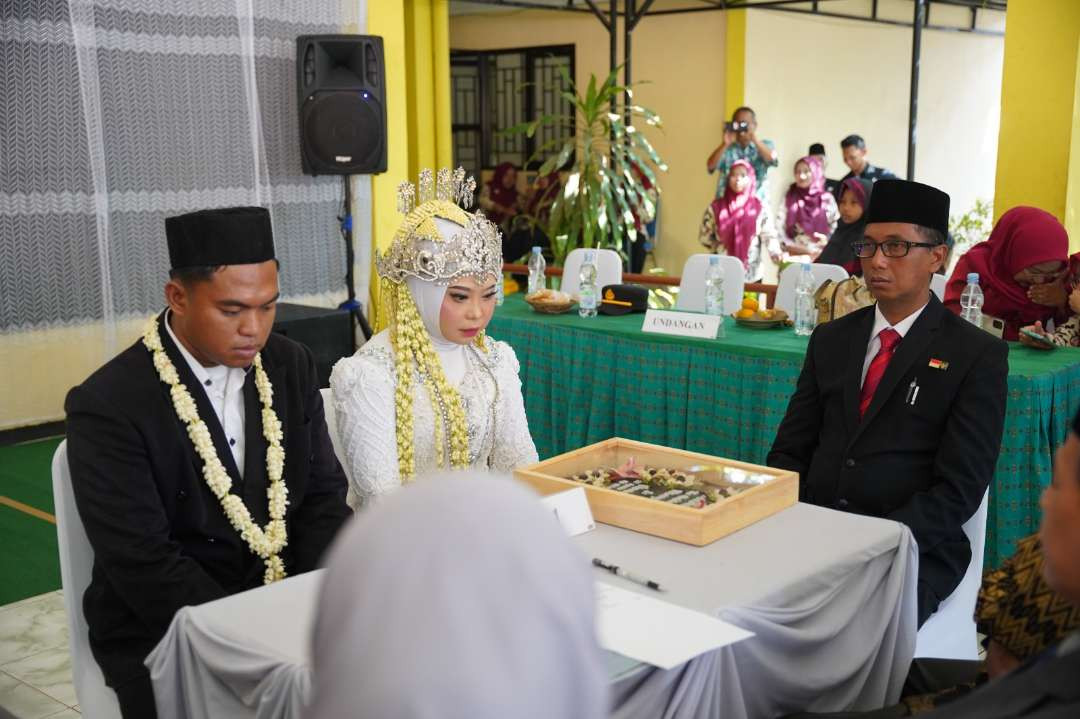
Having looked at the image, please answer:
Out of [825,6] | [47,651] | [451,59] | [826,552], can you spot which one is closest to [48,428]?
[47,651]

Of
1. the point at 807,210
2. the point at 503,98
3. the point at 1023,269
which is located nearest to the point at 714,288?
the point at 1023,269

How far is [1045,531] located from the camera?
1.14 meters

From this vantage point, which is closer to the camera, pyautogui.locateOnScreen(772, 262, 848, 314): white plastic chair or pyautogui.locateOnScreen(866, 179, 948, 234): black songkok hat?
pyautogui.locateOnScreen(866, 179, 948, 234): black songkok hat

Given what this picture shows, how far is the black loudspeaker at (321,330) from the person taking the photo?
6105 millimetres

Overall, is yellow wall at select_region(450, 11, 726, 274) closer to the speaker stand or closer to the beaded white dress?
the speaker stand

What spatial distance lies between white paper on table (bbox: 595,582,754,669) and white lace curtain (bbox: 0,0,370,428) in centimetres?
509

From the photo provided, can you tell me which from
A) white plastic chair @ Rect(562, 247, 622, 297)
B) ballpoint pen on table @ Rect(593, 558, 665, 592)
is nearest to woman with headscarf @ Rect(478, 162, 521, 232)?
white plastic chair @ Rect(562, 247, 622, 297)

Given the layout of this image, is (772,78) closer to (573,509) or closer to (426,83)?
(426,83)

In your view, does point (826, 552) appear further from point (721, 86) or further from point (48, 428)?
point (721, 86)

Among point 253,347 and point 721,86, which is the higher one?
point 721,86

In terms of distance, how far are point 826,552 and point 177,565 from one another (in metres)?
1.15

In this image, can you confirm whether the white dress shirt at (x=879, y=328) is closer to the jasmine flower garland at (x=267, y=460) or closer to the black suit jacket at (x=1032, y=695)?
the jasmine flower garland at (x=267, y=460)

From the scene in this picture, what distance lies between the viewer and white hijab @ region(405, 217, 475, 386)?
2.46 meters

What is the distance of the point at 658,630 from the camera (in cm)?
163
